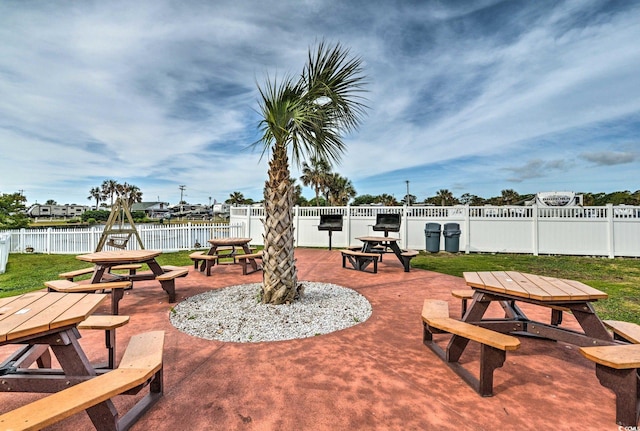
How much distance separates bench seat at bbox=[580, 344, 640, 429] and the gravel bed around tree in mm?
2432

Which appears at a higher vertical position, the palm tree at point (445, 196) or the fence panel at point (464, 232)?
the palm tree at point (445, 196)

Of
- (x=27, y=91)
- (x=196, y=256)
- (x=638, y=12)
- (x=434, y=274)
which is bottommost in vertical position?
(x=434, y=274)

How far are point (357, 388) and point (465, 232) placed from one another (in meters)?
10.6

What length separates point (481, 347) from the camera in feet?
6.77

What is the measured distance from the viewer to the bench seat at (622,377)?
169 cm

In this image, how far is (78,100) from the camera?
32.8 ft

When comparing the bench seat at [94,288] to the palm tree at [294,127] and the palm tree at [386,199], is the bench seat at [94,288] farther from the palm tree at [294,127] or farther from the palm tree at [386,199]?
the palm tree at [386,199]

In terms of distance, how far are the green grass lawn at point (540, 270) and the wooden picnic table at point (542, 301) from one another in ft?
7.02

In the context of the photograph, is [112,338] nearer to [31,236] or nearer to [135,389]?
[135,389]

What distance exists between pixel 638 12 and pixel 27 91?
58.9 ft

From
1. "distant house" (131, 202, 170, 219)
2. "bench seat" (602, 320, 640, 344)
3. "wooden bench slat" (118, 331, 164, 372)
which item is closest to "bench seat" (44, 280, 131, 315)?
"wooden bench slat" (118, 331, 164, 372)

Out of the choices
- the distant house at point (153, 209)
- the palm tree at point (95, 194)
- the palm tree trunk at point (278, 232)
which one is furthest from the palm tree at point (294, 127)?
the palm tree at point (95, 194)

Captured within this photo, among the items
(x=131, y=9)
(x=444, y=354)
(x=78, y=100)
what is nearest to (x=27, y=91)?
(x=78, y=100)

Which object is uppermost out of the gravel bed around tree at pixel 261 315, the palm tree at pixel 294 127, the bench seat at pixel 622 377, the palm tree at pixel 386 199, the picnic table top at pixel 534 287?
the palm tree at pixel 386 199
